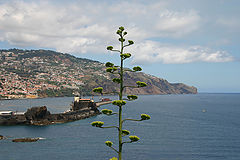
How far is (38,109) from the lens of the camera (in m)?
96.4

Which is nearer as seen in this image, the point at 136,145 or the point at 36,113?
the point at 136,145

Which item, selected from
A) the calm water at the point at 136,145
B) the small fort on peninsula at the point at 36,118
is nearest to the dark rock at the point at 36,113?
the small fort on peninsula at the point at 36,118

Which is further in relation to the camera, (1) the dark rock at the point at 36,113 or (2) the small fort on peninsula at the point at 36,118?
(1) the dark rock at the point at 36,113

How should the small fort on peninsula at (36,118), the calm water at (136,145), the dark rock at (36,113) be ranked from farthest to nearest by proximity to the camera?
the dark rock at (36,113) < the small fort on peninsula at (36,118) < the calm water at (136,145)

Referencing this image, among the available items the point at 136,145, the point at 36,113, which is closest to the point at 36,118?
the point at 36,113

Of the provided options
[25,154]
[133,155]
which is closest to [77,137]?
[25,154]

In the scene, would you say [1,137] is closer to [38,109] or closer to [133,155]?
[38,109]

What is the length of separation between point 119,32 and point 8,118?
92867 millimetres

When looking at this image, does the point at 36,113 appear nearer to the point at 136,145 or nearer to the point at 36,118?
the point at 36,118

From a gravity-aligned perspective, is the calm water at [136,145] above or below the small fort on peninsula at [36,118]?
below

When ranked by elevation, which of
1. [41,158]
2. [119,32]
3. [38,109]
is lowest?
[41,158]

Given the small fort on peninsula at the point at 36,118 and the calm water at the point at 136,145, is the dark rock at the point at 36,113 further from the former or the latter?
the calm water at the point at 136,145

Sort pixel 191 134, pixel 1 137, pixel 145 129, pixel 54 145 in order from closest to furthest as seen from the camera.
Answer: pixel 54 145
pixel 1 137
pixel 191 134
pixel 145 129

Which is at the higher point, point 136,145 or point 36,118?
point 36,118
